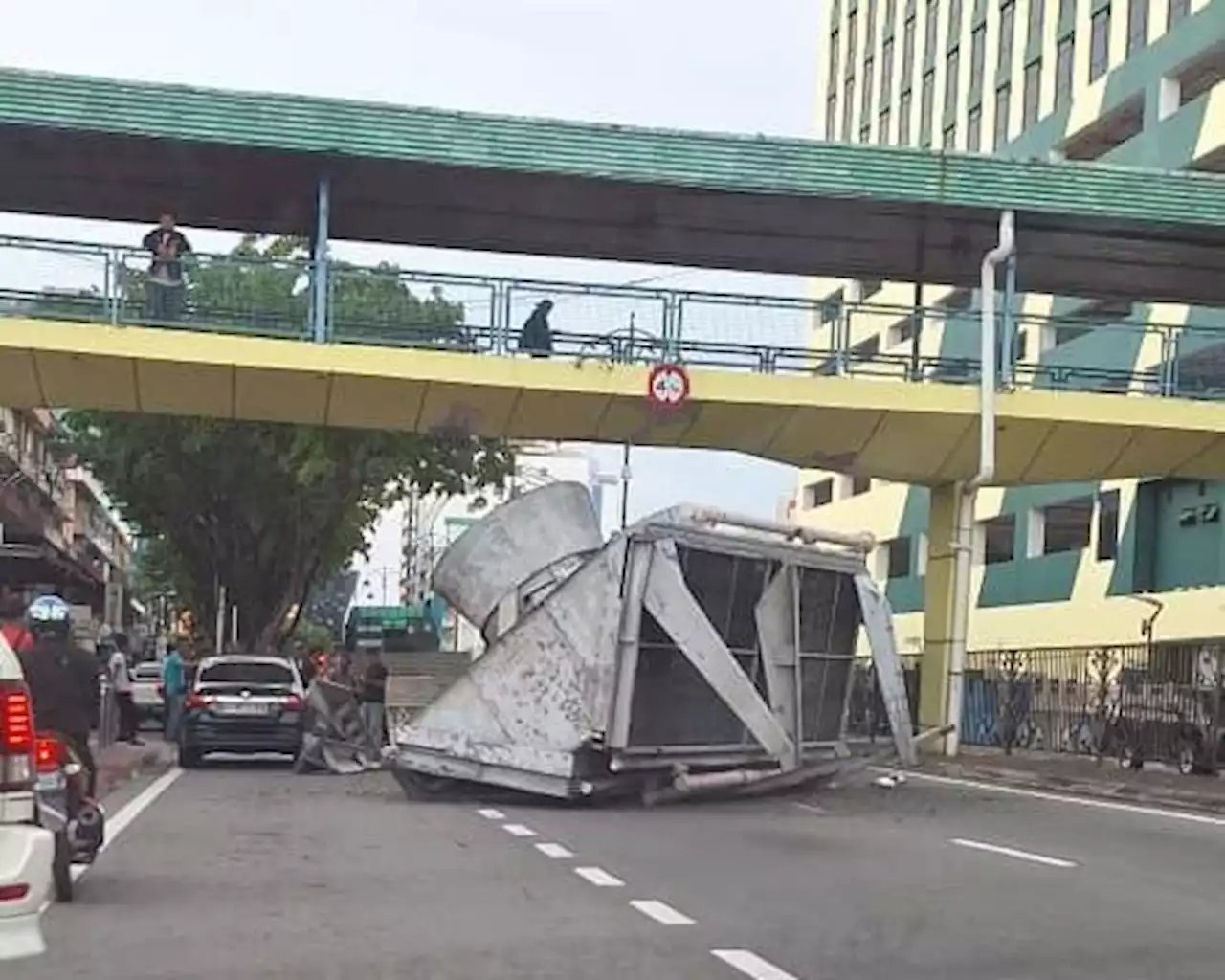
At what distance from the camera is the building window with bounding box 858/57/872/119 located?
69938mm

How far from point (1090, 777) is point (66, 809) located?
17.9 meters

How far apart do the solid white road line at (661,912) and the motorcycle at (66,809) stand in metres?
3.15

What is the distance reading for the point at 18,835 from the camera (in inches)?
260

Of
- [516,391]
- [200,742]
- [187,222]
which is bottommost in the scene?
[200,742]

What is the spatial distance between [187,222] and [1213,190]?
13.9 m

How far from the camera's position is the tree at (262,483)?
135 feet

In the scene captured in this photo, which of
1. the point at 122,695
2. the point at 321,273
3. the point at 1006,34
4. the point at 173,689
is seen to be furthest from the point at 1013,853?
the point at 1006,34

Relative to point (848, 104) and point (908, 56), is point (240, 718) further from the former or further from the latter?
point (848, 104)

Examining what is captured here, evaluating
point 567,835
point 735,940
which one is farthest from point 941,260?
point 735,940

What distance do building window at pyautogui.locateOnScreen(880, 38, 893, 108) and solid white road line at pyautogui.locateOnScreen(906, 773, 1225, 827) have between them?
44.3m

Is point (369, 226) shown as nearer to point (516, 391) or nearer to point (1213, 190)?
point (516, 391)

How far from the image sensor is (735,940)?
9992mm

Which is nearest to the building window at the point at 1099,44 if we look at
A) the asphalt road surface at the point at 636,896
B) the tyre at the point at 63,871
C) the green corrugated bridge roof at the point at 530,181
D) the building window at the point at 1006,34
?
the building window at the point at 1006,34

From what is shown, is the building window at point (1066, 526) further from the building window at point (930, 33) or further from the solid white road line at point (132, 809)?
the solid white road line at point (132, 809)
